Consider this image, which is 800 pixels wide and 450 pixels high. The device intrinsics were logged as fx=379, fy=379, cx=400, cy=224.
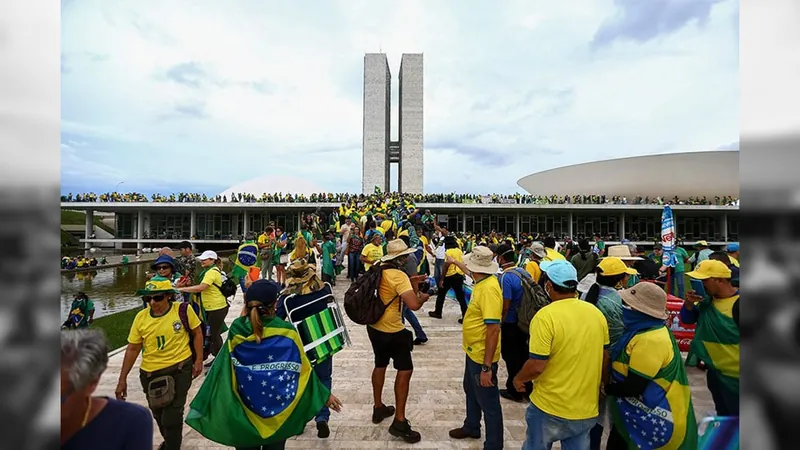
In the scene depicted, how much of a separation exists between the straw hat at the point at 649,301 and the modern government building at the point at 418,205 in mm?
26642

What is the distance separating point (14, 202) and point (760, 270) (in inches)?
70.1

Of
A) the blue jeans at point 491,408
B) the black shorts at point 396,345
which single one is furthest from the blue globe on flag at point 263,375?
the blue jeans at point 491,408

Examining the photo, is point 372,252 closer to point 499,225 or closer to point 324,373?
point 324,373

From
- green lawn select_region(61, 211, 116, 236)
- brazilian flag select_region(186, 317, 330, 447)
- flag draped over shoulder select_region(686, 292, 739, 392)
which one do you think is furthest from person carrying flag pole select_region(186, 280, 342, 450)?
green lawn select_region(61, 211, 116, 236)

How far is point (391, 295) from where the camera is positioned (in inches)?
129

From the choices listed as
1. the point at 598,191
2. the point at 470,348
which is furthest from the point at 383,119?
the point at 470,348

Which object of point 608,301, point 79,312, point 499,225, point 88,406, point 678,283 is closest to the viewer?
point 88,406

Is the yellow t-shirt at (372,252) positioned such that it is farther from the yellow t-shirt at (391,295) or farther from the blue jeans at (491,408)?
the blue jeans at (491,408)

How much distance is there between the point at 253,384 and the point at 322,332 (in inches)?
38.7

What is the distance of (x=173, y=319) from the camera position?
113 inches

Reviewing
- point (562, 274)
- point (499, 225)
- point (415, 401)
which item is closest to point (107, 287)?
point (415, 401)

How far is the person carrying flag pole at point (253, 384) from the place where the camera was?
216cm

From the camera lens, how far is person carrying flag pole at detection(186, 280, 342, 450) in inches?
85.2

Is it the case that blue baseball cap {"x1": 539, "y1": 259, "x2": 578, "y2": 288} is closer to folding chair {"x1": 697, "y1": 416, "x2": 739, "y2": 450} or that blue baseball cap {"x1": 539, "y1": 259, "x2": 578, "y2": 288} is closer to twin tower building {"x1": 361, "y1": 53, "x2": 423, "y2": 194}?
folding chair {"x1": 697, "y1": 416, "x2": 739, "y2": 450}
